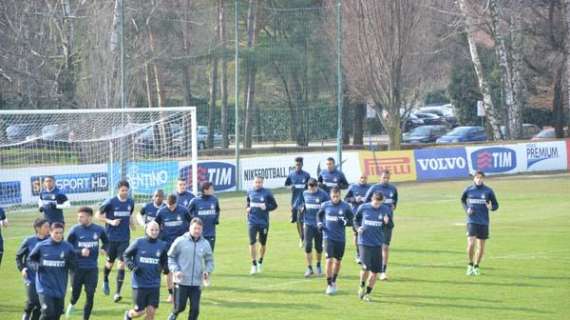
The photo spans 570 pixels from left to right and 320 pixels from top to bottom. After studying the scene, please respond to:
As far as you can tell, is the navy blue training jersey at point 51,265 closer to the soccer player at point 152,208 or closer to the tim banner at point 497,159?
the soccer player at point 152,208

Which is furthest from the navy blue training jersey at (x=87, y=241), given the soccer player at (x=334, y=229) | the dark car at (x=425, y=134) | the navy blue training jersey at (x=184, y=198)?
the dark car at (x=425, y=134)

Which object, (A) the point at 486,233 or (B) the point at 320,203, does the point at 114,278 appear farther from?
(A) the point at 486,233

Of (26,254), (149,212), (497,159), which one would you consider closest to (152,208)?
(149,212)

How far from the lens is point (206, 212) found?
21078 millimetres

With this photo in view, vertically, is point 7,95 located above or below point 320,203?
above

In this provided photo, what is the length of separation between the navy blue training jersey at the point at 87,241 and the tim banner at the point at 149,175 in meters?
17.0

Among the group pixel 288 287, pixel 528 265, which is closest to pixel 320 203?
pixel 288 287

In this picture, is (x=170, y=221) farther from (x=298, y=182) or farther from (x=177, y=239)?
(x=298, y=182)

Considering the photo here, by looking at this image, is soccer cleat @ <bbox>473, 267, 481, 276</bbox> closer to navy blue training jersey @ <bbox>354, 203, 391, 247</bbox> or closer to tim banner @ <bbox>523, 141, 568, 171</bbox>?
navy blue training jersey @ <bbox>354, 203, 391, 247</bbox>

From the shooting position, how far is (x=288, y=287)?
2061 cm

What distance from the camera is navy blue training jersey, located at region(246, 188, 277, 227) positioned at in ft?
74.2

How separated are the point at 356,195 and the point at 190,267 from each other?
868 cm

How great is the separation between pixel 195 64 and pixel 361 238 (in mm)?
35783

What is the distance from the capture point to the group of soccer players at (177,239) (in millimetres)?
15086
